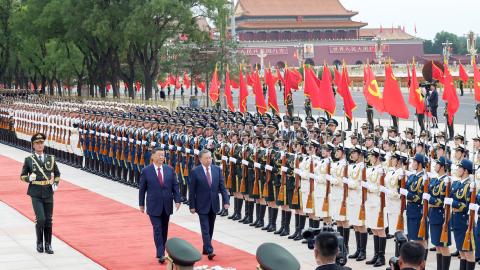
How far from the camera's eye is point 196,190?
42.6ft

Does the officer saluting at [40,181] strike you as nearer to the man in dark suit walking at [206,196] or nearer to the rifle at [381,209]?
the man in dark suit walking at [206,196]

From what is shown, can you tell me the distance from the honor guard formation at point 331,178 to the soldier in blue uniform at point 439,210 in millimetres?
11

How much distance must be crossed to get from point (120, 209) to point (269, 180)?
12.4 feet

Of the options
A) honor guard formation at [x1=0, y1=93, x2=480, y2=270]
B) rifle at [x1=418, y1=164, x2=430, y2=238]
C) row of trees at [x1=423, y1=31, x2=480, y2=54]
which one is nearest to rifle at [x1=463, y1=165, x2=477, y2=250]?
honor guard formation at [x1=0, y1=93, x2=480, y2=270]

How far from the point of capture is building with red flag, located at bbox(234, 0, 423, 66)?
347 feet

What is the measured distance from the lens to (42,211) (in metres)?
13.4

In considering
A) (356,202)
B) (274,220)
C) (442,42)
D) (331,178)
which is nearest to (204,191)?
(331,178)

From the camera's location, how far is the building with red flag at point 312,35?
347 feet

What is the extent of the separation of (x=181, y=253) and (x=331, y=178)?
284 inches

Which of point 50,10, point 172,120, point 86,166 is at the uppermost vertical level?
point 50,10

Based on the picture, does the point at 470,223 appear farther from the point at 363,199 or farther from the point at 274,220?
the point at 274,220

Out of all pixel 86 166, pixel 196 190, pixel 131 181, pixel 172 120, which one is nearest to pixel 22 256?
pixel 196 190

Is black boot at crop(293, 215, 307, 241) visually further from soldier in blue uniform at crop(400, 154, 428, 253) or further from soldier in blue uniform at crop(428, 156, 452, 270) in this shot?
soldier in blue uniform at crop(428, 156, 452, 270)

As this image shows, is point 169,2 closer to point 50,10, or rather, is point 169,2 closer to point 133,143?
point 50,10
